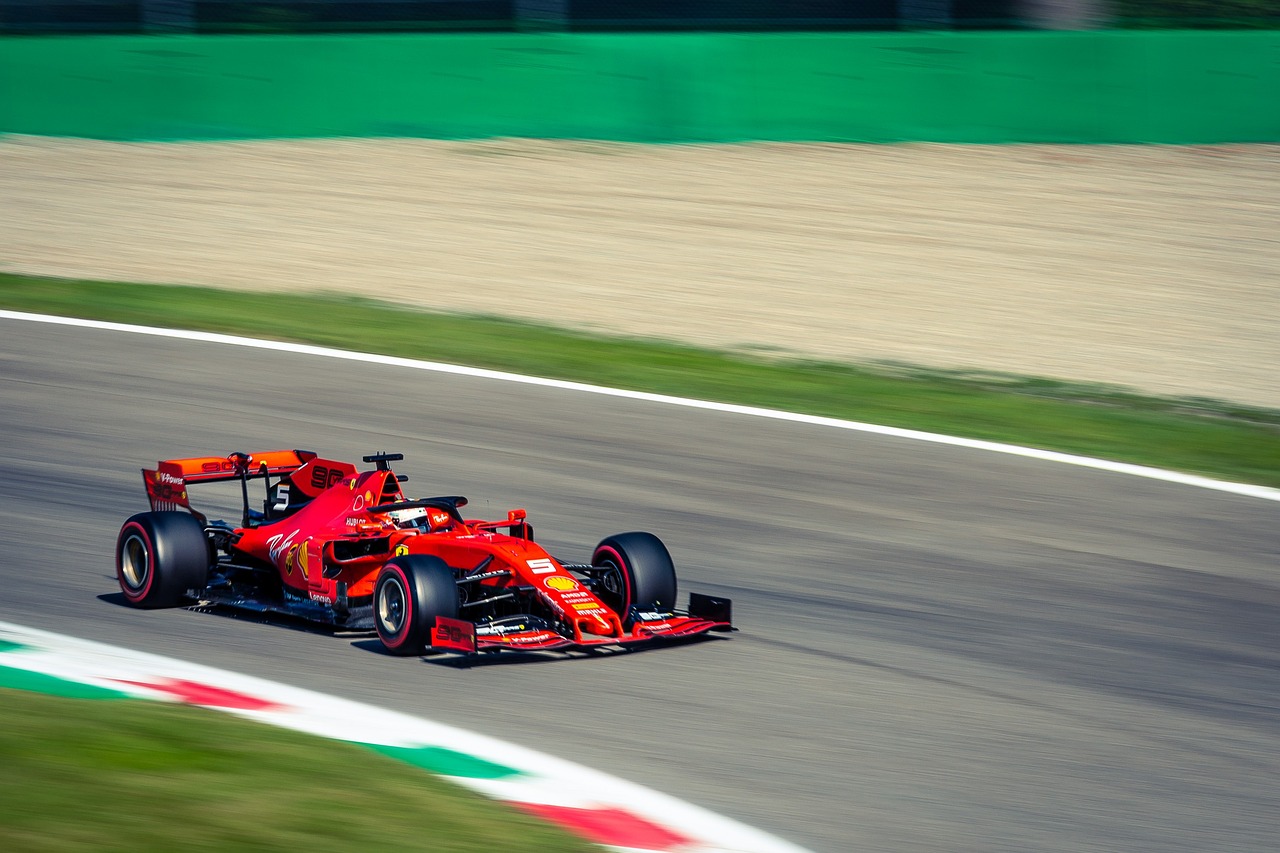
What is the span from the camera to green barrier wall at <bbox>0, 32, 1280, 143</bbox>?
60.6ft

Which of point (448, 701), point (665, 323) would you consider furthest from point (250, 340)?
point (448, 701)

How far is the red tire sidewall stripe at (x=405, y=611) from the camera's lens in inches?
262

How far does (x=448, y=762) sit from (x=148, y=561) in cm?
242

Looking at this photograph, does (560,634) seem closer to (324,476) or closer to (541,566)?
(541,566)

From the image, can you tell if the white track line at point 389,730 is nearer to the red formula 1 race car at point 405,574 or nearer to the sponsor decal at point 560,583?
the red formula 1 race car at point 405,574

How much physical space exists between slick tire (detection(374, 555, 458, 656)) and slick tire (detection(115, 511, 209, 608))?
113cm

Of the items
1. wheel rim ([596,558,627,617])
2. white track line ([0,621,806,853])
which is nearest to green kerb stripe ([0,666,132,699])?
white track line ([0,621,806,853])

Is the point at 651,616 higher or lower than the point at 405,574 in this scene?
lower

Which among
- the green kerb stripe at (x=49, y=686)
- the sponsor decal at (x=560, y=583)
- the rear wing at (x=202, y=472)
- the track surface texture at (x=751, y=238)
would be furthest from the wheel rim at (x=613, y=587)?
the track surface texture at (x=751, y=238)

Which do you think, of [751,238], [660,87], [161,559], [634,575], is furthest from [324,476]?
[660,87]

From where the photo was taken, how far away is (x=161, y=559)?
24.1ft

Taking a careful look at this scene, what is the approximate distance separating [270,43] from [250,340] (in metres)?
7.52

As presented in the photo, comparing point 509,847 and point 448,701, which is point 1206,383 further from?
point 509,847

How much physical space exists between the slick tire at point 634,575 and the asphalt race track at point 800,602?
0.33m
